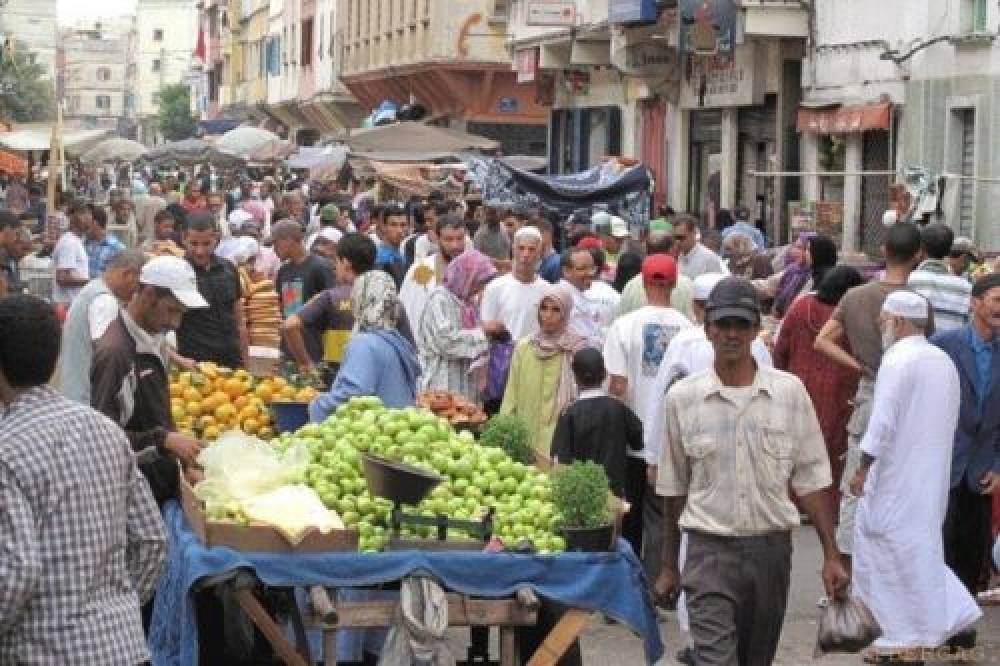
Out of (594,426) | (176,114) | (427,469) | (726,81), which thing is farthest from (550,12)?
(176,114)

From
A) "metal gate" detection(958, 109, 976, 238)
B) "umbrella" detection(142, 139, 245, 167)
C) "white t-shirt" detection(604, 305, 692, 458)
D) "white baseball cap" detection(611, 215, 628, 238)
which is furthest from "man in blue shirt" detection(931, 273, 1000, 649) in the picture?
"umbrella" detection(142, 139, 245, 167)

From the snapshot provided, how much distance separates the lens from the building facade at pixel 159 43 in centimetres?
17850

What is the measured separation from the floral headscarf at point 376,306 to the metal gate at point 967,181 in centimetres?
1377

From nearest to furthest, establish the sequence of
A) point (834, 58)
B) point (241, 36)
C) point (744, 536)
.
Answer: point (744, 536), point (834, 58), point (241, 36)

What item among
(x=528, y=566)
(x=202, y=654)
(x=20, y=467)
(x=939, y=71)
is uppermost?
(x=939, y=71)

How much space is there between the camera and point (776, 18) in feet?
97.0

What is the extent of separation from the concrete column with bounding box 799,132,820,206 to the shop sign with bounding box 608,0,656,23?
4.40 metres

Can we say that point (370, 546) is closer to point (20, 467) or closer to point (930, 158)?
point (20, 467)

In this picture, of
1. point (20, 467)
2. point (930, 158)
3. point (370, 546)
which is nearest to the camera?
point (20, 467)

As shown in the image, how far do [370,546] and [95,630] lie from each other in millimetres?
2999

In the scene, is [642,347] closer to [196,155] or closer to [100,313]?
[100,313]

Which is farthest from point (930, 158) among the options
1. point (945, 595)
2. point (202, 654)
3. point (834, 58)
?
point (202, 654)

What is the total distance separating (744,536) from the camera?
26.5ft

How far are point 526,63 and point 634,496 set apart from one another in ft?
101
